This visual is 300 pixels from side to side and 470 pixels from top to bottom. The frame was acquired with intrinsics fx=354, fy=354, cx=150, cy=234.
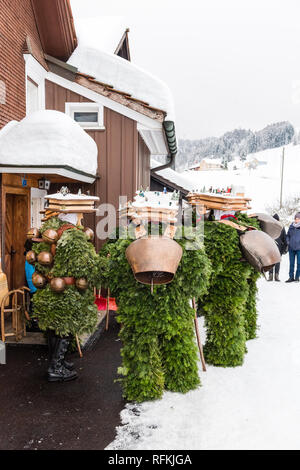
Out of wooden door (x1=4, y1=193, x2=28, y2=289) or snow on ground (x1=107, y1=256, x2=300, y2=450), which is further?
wooden door (x1=4, y1=193, x2=28, y2=289)

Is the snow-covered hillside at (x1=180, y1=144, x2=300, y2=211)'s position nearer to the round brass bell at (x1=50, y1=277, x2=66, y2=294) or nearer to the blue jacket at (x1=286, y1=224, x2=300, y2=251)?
the blue jacket at (x1=286, y1=224, x2=300, y2=251)

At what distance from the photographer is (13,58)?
653 cm

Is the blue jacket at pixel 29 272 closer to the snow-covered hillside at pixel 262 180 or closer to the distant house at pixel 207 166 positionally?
the snow-covered hillside at pixel 262 180

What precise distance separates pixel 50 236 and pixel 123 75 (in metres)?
5.51

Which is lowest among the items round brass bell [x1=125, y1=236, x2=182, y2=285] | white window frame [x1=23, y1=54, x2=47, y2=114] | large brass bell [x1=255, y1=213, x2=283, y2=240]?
round brass bell [x1=125, y1=236, x2=182, y2=285]

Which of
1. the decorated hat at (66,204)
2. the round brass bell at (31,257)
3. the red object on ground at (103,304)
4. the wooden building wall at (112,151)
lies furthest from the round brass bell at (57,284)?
the wooden building wall at (112,151)

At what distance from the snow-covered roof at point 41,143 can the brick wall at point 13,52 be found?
1.40 ft

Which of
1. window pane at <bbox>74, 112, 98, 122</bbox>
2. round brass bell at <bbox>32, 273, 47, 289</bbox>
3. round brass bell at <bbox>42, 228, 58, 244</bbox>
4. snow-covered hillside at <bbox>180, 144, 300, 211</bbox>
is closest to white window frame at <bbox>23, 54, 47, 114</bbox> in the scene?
window pane at <bbox>74, 112, 98, 122</bbox>

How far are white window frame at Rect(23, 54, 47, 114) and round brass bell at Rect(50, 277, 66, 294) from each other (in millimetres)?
4919

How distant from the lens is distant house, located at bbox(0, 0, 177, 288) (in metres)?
6.04

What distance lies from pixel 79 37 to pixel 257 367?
27.1ft

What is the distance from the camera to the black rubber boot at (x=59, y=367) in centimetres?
422

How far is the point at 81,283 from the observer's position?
163 inches

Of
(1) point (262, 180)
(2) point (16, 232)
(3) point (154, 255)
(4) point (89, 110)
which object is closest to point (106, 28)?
(4) point (89, 110)
